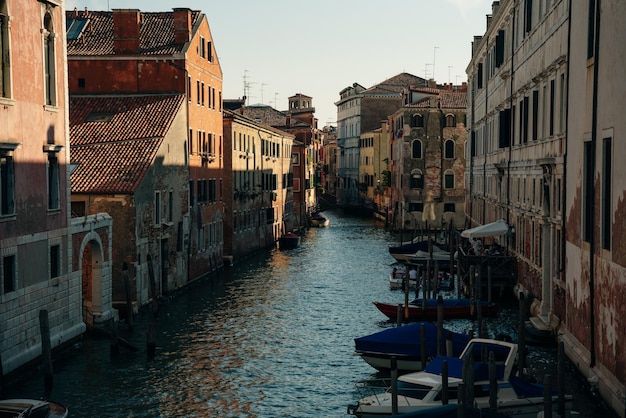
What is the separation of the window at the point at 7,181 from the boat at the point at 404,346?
871cm

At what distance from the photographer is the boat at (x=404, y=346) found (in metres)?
20.2

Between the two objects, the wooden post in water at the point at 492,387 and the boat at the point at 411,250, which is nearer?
the wooden post in water at the point at 492,387

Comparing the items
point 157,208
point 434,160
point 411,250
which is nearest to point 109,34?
point 157,208

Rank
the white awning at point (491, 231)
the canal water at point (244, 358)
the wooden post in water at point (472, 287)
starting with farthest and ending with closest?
1. the white awning at point (491, 231)
2. the wooden post in water at point (472, 287)
3. the canal water at point (244, 358)

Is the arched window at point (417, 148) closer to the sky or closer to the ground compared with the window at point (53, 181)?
closer to the sky

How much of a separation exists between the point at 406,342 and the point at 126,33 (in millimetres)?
Answer: 20859

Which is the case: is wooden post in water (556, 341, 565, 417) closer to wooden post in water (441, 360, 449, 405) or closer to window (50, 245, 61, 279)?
wooden post in water (441, 360, 449, 405)

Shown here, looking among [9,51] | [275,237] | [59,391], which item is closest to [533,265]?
[59,391]

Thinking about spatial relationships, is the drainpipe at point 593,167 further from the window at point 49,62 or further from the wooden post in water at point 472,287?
the window at point 49,62

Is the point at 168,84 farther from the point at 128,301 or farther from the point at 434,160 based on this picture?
the point at 434,160

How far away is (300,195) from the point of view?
75.1 metres

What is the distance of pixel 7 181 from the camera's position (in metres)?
19.3

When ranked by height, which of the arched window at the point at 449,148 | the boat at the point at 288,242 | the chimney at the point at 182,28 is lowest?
the boat at the point at 288,242

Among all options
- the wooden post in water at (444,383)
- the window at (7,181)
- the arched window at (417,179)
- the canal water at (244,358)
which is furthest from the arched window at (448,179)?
the wooden post in water at (444,383)
